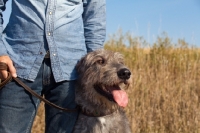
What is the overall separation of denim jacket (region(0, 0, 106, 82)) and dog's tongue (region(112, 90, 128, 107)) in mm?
412

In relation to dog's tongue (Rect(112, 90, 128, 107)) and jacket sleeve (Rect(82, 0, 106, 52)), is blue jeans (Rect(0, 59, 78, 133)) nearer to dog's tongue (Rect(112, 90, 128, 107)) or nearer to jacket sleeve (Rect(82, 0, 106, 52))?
dog's tongue (Rect(112, 90, 128, 107))

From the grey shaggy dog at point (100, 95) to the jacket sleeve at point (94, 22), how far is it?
12 cm

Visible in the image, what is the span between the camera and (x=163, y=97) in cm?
665

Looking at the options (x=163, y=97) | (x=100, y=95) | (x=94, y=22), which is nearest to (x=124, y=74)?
(x=100, y=95)

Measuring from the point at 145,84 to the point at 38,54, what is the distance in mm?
4209


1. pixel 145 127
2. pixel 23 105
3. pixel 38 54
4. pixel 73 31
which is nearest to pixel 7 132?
pixel 23 105

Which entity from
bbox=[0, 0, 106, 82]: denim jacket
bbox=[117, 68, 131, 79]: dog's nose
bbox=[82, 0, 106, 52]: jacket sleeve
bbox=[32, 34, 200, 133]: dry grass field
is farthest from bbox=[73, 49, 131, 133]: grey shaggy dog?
bbox=[32, 34, 200, 133]: dry grass field

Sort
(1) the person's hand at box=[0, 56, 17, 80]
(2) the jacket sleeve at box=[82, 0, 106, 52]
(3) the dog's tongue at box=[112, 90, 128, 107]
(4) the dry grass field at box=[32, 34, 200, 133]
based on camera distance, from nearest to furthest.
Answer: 1. (1) the person's hand at box=[0, 56, 17, 80]
2. (3) the dog's tongue at box=[112, 90, 128, 107]
3. (2) the jacket sleeve at box=[82, 0, 106, 52]
4. (4) the dry grass field at box=[32, 34, 200, 133]

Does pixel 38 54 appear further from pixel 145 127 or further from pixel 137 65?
pixel 137 65

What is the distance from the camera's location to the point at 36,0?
3.05 m

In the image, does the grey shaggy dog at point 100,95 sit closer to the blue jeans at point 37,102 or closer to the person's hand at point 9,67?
the blue jeans at point 37,102

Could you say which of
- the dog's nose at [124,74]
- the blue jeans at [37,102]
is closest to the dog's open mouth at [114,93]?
the dog's nose at [124,74]

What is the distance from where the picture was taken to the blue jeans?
3012 mm

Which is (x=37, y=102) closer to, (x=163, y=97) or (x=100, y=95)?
(x=100, y=95)
